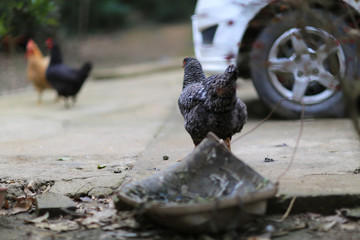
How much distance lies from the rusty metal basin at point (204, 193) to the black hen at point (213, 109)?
506mm

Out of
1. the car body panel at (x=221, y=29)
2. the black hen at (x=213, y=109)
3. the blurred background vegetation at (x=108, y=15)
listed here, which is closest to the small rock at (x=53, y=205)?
the black hen at (x=213, y=109)

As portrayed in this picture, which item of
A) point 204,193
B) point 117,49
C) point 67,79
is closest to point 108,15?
point 117,49

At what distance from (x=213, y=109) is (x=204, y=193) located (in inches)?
29.2

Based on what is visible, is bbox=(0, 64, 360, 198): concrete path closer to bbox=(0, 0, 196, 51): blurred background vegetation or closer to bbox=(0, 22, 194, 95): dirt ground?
bbox=(0, 22, 194, 95): dirt ground

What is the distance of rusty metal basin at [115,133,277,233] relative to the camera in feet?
6.69

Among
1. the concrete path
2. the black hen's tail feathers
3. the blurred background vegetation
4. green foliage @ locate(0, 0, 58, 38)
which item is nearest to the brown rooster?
the concrete path

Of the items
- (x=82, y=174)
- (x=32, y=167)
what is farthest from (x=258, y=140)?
(x=32, y=167)

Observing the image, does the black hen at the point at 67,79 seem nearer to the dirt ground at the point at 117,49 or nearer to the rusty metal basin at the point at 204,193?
the dirt ground at the point at 117,49

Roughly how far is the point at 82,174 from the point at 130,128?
1.84 meters

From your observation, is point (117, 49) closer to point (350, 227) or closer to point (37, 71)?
point (37, 71)

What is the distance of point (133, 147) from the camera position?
4.05m

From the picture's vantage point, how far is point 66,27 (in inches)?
642

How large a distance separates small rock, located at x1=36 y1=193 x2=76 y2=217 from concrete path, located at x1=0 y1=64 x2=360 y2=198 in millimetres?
144

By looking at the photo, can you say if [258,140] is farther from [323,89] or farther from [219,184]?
[219,184]
